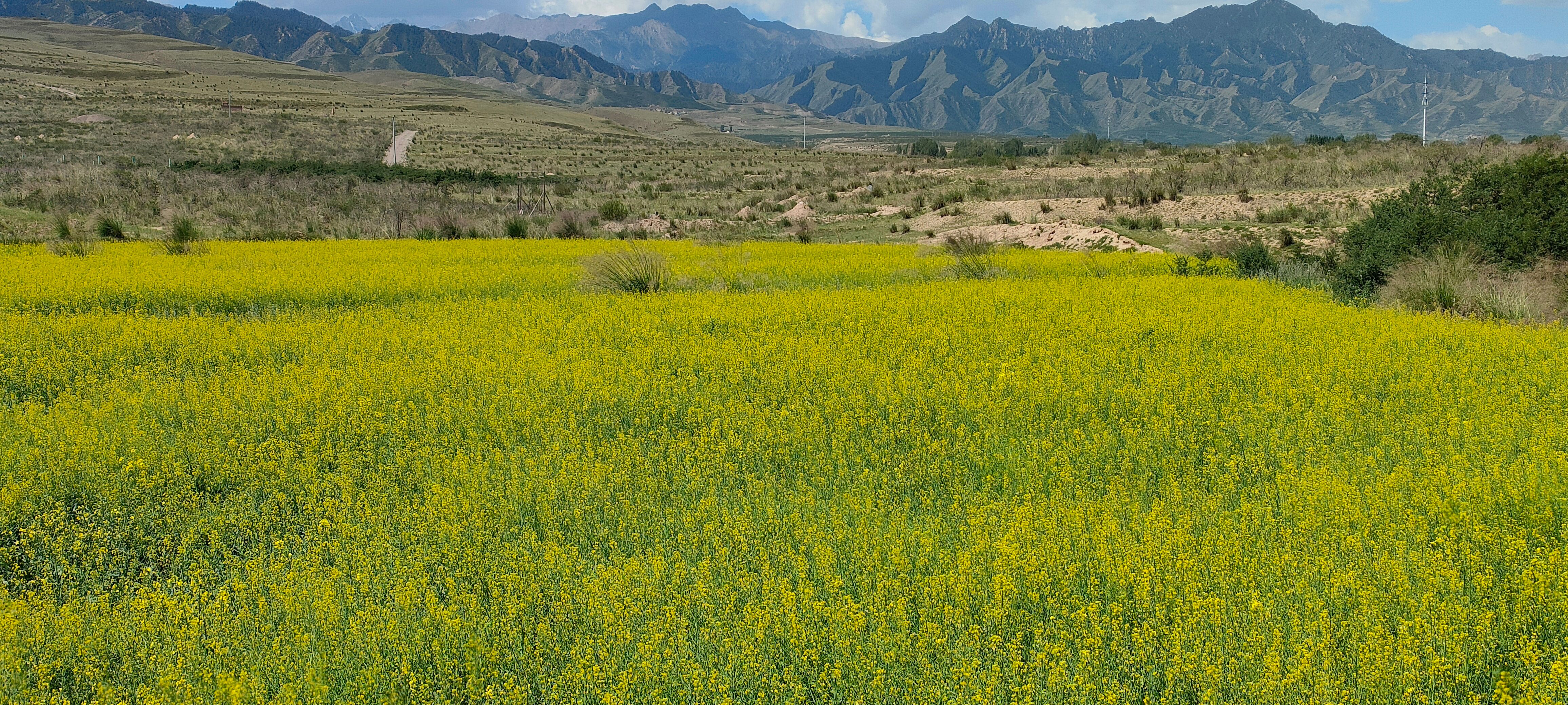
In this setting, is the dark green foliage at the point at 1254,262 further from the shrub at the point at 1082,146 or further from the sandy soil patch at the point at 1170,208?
the shrub at the point at 1082,146

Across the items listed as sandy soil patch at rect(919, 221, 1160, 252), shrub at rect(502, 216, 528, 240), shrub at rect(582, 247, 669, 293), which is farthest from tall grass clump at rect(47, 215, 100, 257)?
sandy soil patch at rect(919, 221, 1160, 252)

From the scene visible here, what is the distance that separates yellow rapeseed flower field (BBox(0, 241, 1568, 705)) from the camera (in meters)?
3.45

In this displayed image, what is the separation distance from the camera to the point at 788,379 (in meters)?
8.03

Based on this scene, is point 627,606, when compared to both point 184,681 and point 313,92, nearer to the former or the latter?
point 184,681

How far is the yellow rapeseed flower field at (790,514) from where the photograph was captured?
3.45 metres

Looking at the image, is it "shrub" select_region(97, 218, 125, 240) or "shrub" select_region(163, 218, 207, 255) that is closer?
"shrub" select_region(163, 218, 207, 255)

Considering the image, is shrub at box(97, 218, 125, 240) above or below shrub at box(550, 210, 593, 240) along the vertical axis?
below

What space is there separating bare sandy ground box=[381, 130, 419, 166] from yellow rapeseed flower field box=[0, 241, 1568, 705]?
1680 inches

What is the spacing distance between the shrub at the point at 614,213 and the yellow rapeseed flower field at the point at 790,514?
68.1 feet

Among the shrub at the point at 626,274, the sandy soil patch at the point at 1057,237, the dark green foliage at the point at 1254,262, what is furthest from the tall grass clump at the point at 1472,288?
the shrub at the point at 626,274

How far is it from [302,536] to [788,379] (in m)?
4.28

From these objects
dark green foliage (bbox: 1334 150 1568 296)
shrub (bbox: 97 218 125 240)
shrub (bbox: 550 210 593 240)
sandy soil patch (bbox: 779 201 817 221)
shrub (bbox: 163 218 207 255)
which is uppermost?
dark green foliage (bbox: 1334 150 1568 296)

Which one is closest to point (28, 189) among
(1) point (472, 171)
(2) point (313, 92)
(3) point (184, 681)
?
(1) point (472, 171)

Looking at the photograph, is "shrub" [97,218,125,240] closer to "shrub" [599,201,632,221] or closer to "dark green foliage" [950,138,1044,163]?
"shrub" [599,201,632,221]
